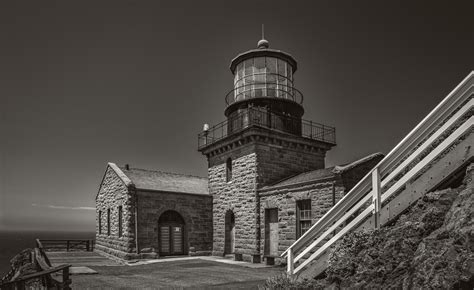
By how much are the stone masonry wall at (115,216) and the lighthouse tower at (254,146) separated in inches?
187

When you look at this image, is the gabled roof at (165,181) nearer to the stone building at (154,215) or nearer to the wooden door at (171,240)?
the stone building at (154,215)

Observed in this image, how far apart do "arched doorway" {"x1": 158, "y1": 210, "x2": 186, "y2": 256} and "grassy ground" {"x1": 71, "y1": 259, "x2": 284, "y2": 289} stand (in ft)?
11.8

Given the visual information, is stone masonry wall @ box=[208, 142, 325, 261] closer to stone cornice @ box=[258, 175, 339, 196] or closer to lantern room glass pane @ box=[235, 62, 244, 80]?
stone cornice @ box=[258, 175, 339, 196]

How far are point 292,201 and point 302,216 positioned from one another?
0.75m

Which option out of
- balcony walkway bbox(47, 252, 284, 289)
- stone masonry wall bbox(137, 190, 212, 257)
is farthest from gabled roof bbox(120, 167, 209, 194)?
balcony walkway bbox(47, 252, 284, 289)

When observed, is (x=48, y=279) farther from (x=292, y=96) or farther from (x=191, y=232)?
(x=292, y=96)

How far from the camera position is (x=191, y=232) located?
65.7 ft

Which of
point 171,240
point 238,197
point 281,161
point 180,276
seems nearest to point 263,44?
point 281,161

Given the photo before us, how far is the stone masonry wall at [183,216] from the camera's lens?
18.6 meters

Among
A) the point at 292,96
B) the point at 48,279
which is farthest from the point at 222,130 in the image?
the point at 48,279

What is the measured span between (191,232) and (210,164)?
4.08 meters

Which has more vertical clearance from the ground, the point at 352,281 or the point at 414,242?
the point at 414,242

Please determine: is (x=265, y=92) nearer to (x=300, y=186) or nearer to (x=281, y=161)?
(x=281, y=161)

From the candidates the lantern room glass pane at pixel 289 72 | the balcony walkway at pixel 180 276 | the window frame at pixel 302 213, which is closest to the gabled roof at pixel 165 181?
A: the balcony walkway at pixel 180 276
